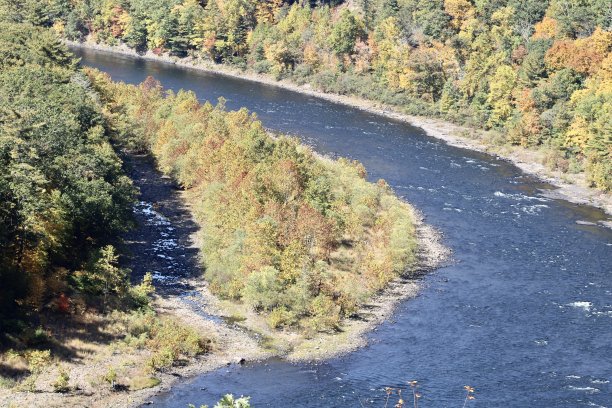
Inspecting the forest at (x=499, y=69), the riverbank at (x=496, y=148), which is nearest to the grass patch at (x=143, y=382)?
the riverbank at (x=496, y=148)

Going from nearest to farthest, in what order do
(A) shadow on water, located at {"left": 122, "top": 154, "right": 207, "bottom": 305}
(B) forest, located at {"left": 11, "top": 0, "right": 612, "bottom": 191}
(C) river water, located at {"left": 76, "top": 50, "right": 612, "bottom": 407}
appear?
(C) river water, located at {"left": 76, "top": 50, "right": 612, "bottom": 407}, (A) shadow on water, located at {"left": 122, "top": 154, "right": 207, "bottom": 305}, (B) forest, located at {"left": 11, "top": 0, "right": 612, "bottom": 191}

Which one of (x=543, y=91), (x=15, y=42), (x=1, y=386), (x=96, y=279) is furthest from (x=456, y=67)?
(x=1, y=386)

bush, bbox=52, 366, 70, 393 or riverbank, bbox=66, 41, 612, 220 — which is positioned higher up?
riverbank, bbox=66, 41, 612, 220

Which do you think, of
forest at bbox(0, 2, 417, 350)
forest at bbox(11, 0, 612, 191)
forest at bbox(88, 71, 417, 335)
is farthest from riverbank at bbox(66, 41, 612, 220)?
forest at bbox(88, 71, 417, 335)

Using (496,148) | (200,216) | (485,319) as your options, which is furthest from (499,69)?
(485,319)

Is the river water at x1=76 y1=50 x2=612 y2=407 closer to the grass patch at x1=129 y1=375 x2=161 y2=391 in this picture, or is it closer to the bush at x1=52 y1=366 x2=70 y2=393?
the grass patch at x1=129 y1=375 x2=161 y2=391

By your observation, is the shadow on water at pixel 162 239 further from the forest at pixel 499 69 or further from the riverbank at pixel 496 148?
the forest at pixel 499 69

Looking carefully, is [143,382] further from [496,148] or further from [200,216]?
[496,148]

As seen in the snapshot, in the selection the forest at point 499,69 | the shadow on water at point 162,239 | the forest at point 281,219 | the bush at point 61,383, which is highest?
the forest at point 499,69
